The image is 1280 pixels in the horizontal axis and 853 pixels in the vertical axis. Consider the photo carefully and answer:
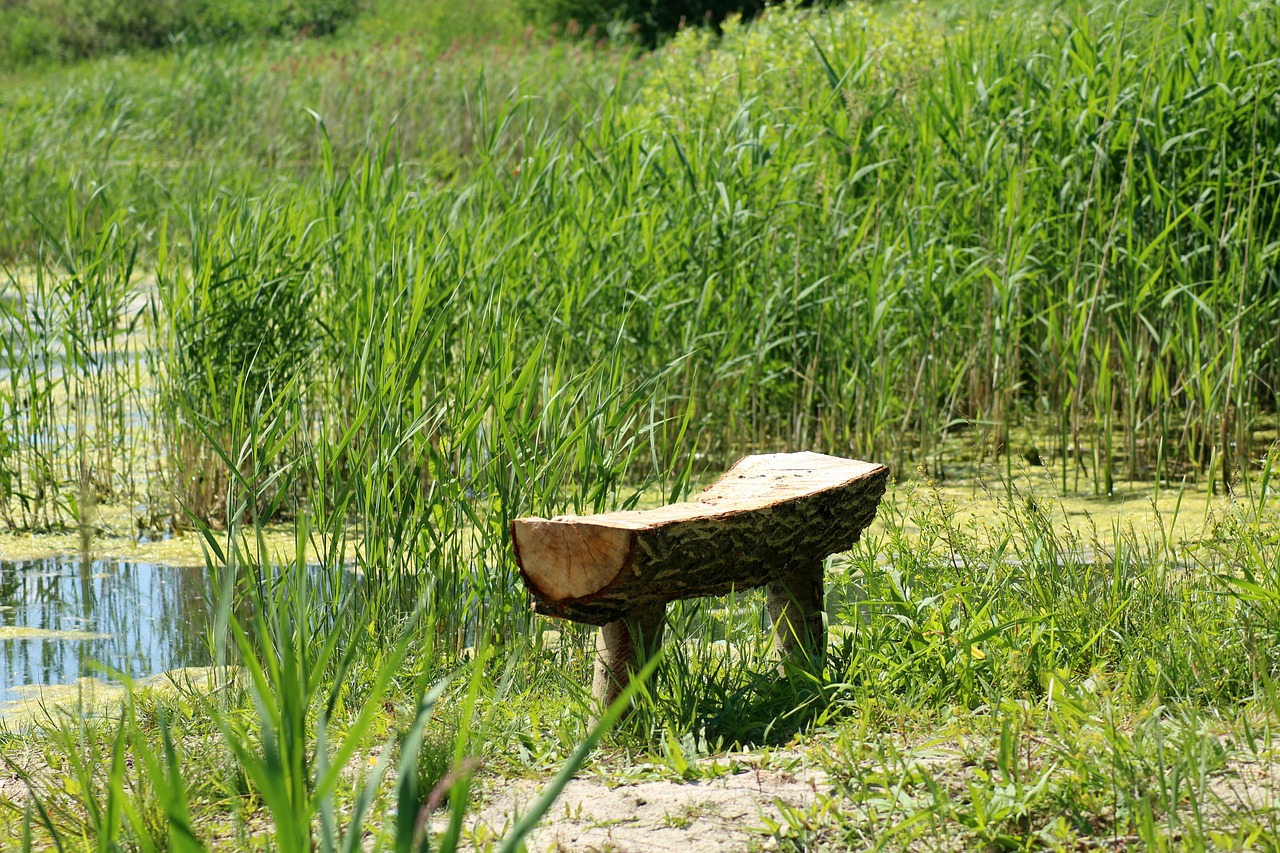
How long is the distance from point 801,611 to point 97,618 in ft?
7.05

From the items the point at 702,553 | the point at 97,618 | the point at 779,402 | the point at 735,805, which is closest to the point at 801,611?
the point at 702,553

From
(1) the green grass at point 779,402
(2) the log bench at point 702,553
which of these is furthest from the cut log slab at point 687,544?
(1) the green grass at point 779,402

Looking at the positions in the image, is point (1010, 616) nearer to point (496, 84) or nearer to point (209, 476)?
point (209, 476)

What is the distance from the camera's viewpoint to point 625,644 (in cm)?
255

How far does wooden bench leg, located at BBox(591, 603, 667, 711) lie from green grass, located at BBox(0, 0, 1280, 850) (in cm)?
7

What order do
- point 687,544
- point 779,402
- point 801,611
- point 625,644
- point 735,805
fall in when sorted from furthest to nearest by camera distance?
1. point 779,402
2. point 801,611
3. point 625,644
4. point 687,544
5. point 735,805

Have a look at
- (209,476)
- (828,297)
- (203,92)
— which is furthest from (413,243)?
(203,92)

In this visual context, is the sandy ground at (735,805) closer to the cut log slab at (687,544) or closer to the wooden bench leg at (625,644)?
the wooden bench leg at (625,644)

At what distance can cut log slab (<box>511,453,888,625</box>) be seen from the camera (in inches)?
93.0

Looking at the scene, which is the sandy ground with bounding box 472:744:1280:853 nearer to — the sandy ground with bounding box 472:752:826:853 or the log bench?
the sandy ground with bounding box 472:752:826:853

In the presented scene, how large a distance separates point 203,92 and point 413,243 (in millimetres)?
8575

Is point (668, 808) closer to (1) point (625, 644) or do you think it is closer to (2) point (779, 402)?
(1) point (625, 644)

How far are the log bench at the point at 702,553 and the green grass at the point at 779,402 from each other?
106mm

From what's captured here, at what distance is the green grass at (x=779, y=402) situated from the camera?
7.98 ft
